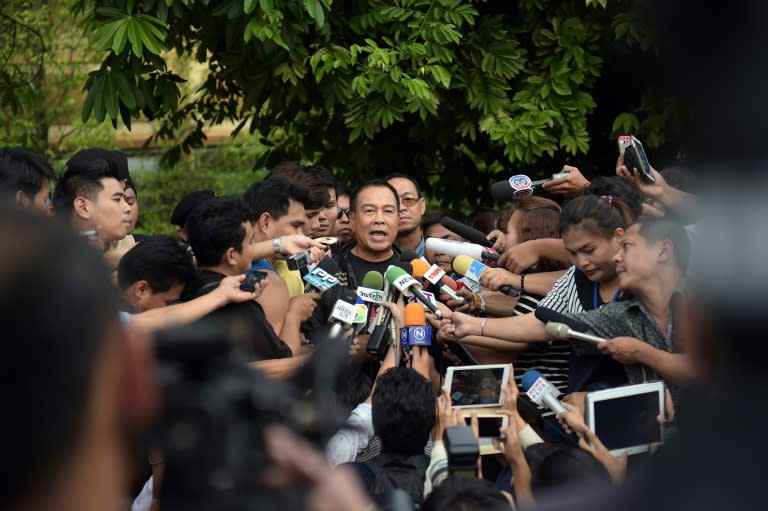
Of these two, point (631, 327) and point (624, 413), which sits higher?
point (631, 327)

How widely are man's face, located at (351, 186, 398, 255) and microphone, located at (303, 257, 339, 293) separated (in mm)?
687

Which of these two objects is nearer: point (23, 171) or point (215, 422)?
point (215, 422)

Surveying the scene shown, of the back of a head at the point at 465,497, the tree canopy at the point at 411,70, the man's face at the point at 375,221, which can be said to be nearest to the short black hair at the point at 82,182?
the tree canopy at the point at 411,70

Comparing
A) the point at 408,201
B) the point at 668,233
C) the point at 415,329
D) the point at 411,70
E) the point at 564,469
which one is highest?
the point at 411,70

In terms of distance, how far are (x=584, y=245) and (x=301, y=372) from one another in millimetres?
3451

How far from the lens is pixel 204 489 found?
1365mm

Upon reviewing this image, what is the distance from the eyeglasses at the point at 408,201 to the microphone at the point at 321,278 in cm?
159

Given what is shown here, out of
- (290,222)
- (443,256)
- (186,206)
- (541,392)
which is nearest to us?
(541,392)

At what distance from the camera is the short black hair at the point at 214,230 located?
4785 mm

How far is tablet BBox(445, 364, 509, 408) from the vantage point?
455 cm

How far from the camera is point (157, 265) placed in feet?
14.7

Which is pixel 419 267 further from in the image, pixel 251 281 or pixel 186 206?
pixel 186 206

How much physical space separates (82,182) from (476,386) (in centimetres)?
241

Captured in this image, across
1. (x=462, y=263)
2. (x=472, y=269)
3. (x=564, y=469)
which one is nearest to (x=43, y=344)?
(x=564, y=469)
